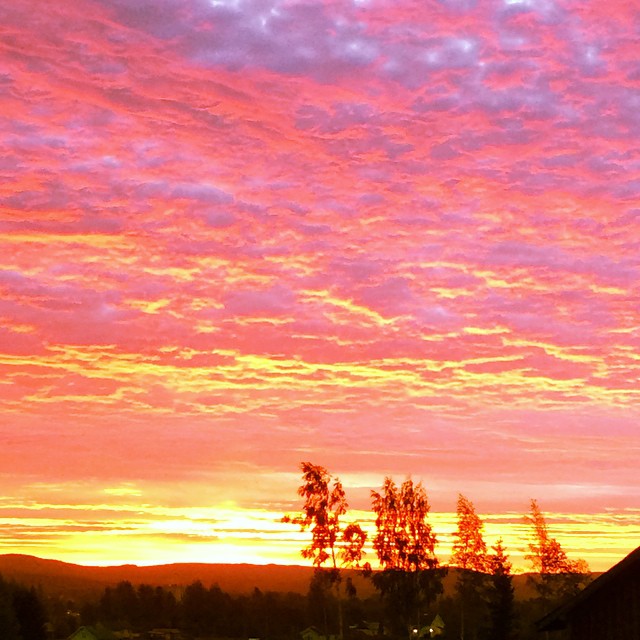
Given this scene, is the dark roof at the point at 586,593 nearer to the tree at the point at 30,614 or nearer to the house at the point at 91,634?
the tree at the point at 30,614

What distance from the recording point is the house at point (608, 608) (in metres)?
29.7

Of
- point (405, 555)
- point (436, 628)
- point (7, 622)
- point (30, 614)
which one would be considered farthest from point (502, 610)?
point (30, 614)

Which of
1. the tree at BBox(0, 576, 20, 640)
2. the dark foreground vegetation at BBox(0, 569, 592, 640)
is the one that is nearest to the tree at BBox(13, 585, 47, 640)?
the dark foreground vegetation at BBox(0, 569, 592, 640)

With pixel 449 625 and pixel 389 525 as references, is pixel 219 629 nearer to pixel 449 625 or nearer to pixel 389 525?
pixel 449 625

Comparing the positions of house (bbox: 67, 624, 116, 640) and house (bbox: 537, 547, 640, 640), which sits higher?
house (bbox: 537, 547, 640, 640)

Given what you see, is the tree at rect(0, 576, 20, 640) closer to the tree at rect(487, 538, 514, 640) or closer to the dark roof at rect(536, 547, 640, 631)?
the tree at rect(487, 538, 514, 640)

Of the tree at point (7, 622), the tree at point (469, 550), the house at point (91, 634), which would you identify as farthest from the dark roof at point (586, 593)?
the house at point (91, 634)

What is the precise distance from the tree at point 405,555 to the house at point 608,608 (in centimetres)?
5200

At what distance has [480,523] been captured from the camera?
101 meters

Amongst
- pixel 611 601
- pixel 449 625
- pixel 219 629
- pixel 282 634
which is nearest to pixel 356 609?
pixel 282 634

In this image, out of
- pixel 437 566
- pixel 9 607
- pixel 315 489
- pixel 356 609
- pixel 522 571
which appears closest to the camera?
pixel 315 489

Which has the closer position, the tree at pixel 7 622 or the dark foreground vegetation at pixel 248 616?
the tree at pixel 7 622

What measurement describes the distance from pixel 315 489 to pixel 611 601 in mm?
51378

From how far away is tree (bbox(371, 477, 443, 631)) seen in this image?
85.6 m
